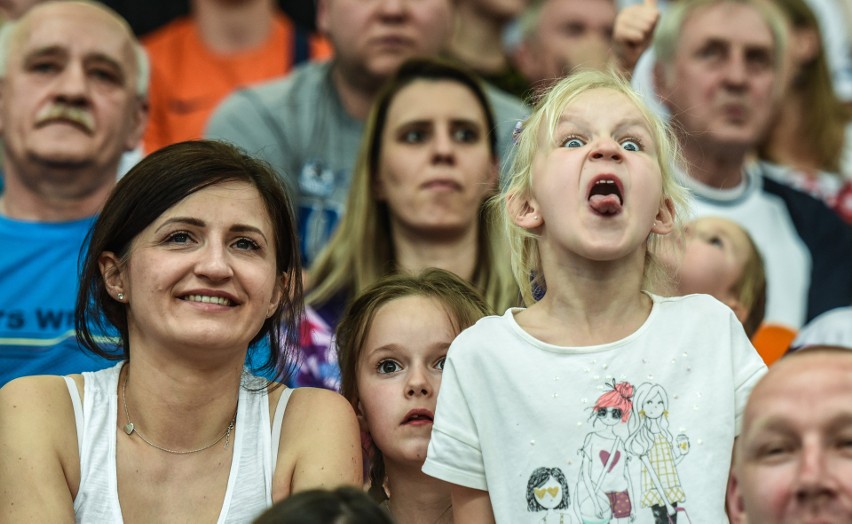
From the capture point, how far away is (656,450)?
87.7 inches

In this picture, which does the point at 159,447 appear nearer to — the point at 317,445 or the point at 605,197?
the point at 317,445

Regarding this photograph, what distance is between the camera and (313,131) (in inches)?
165

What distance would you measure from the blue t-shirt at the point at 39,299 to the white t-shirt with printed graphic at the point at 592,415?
1.06m

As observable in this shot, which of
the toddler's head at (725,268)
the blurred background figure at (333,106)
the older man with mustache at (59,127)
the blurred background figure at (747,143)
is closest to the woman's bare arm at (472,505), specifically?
the toddler's head at (725,268)

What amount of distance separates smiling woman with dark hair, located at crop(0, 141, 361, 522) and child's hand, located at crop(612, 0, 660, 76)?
1.09m

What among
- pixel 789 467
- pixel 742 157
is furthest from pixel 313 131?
pixel 789 467

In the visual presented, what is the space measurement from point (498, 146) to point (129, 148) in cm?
115

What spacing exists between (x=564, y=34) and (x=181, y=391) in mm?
2891

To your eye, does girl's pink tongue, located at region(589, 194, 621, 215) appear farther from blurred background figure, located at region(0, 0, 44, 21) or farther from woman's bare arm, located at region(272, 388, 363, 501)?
blurred background figure, located at region(0, 0, 44, 21)

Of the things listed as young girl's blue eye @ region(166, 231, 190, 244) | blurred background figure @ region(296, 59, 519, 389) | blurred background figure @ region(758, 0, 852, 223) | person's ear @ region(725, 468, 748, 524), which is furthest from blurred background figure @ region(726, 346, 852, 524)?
blurred background figure @ region(758, 0, 852, 223)

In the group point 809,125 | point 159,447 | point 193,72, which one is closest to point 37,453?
point 159,447

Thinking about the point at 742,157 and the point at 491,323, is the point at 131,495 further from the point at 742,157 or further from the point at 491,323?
the point at 742,157

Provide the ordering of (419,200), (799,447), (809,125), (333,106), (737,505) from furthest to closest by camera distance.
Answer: (809,125) → (333,106) → (419,200) → (737,505) → (799,447)

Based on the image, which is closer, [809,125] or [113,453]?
[113,453]
